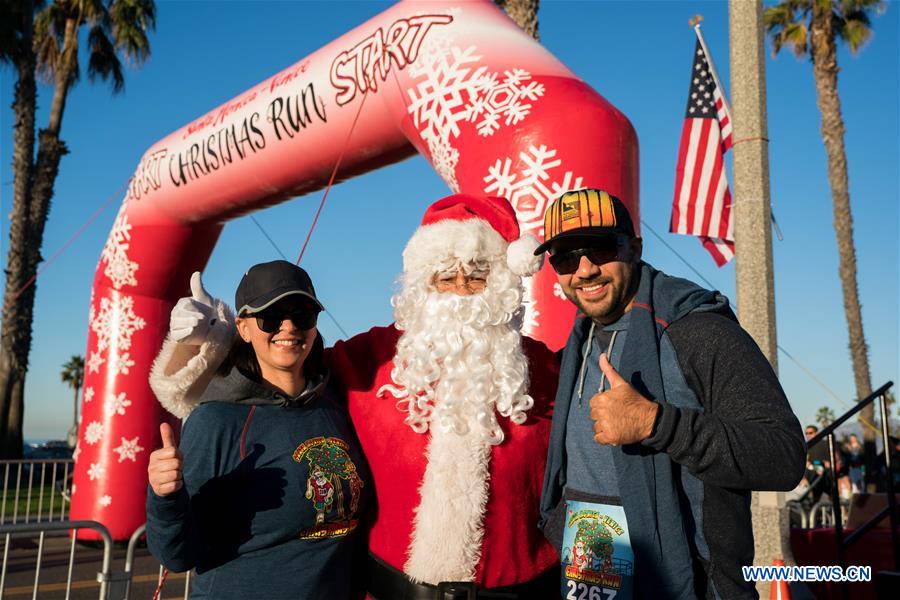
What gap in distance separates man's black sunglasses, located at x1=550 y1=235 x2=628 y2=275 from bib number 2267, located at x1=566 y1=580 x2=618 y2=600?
2.85 feet

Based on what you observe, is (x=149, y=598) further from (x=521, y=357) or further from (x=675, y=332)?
(x=675, y=332)

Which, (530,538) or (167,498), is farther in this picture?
(530,538)

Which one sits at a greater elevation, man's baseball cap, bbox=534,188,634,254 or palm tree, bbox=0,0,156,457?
palm tree, bbox=0,0,156,457

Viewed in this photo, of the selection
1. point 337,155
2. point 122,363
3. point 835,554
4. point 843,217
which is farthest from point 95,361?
point 843,217

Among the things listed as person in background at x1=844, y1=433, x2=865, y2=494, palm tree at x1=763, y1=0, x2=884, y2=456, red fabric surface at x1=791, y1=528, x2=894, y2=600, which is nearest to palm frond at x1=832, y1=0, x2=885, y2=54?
palm tree at x1=763, y1=0, x2=884, y2=456

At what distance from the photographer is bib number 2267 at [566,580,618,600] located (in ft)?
6.45

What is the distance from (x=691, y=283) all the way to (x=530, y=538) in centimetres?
100

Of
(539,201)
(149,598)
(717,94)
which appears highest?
(717,94)

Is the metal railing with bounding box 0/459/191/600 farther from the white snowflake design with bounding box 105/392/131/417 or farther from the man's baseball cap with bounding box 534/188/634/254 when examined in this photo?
the man's baseball cap with bounding box 534/188/634/254

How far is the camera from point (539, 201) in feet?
12.8

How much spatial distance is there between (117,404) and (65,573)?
5.53 ft

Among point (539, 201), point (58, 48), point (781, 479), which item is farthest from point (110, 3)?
point (781, 479)

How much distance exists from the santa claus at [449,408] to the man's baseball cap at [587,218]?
0.52m

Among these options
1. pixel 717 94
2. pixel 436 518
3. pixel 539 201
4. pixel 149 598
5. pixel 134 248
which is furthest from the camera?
pixel 134 248
